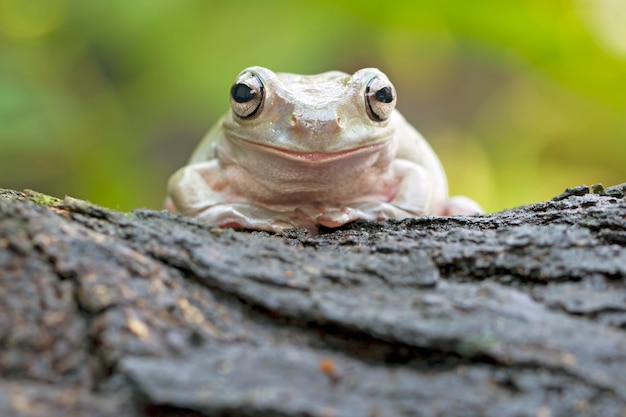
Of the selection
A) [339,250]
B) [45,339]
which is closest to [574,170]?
[339,250]

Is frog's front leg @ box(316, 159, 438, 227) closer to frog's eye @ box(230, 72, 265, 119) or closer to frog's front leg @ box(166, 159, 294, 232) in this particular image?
frog's front leg @ box(166, 159, 294, 232)

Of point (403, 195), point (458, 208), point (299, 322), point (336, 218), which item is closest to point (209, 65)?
point (458, 208)

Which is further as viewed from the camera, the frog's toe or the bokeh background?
the bokeh background

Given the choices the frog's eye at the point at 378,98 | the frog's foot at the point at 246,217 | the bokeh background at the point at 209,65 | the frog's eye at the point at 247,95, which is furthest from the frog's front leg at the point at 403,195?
the bokeh background at the point at 209,65

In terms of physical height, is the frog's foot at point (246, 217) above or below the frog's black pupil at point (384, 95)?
below

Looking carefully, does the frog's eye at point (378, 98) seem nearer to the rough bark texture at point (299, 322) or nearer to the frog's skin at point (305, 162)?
the frog's skin at point (305, 162)

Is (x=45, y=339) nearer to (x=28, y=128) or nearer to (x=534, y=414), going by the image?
(x=534, y=414)

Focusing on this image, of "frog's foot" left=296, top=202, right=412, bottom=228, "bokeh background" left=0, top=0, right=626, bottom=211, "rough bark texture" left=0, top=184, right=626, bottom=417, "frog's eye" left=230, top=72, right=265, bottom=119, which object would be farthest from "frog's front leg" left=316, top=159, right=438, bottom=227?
"bokeh background" left=0, top=0, right=626, bottom=211
